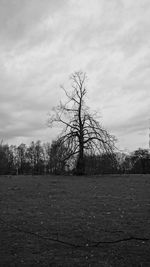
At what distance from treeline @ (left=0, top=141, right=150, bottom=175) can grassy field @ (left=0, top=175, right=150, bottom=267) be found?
14426 millimetres

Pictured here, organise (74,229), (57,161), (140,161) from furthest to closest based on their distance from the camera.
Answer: (140,161) < (57,161) < (74,229)

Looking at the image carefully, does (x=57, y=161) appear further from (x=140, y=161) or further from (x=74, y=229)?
(x=140, y=161)

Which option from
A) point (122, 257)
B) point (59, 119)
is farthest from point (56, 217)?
point (59, 119)

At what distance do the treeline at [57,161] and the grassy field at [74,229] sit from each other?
47.3 feet

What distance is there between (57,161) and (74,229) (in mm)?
22454

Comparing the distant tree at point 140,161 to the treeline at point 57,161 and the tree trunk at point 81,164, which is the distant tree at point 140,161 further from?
the tree trunk at point 81,164

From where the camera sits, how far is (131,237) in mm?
9961

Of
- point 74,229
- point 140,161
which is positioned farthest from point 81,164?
point 140,161

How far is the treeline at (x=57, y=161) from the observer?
33.2 metres

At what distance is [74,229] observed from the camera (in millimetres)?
11031

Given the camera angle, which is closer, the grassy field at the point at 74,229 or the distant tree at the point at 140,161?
the grassy field at the point at 74,229

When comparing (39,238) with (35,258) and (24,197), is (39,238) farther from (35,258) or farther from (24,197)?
(24,197)

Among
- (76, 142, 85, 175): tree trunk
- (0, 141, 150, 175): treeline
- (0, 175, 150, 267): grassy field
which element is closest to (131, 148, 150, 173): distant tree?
(0, 141, 150, 175): treeline

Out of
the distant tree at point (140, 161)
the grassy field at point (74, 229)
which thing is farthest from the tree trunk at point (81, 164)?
the distant tree at point (140, 161)
